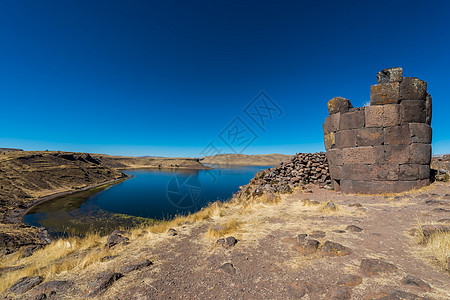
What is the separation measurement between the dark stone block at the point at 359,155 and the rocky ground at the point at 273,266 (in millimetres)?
3066

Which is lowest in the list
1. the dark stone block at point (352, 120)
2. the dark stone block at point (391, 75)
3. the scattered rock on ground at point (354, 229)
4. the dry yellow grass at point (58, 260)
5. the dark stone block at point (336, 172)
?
the dry yellow grass at point (58, 260)

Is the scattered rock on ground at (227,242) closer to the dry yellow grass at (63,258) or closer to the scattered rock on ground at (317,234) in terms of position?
the dry yellow grass at (63,258)

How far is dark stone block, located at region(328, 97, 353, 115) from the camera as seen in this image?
835 centimetres

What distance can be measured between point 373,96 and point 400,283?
25.5 feet

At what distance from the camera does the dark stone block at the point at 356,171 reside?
25.6 ft

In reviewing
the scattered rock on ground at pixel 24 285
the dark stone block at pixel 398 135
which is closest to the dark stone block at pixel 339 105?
the dark stone block at pixel 398 135

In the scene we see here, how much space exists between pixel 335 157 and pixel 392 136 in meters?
2.20

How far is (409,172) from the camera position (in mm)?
→ 7371

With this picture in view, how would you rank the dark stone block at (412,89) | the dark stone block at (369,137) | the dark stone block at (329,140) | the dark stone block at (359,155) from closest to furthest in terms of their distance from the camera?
the dark stone block at (412,89) → the dark stone block at (369,137) → the dark stone block at (359,155) → the dark stone block at (329,140)

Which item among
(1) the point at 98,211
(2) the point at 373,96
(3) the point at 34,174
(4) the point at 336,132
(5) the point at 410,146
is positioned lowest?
(1) the point at 98,211

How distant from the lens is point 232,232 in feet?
15.6

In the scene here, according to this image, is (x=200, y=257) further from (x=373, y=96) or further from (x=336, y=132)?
(x=373, y=96)

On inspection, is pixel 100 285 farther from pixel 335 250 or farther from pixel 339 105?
pixel 339 105

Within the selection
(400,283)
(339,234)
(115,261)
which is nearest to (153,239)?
(115,261)
